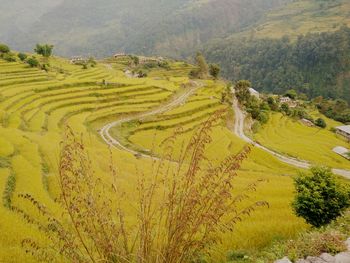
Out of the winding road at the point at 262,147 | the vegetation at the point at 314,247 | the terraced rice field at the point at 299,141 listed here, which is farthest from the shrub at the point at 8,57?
the vegetation at the point at 314,247

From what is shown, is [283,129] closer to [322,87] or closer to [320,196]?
[320,196]

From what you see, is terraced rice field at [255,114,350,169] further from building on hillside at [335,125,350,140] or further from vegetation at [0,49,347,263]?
building on hillside at [335,125,350,140]

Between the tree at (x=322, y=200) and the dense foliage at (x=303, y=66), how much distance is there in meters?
123

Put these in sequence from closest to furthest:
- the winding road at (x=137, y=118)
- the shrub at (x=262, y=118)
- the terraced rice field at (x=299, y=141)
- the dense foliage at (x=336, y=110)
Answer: the winding road at (x=137, y=118), the terraced rice field at (x=299, y=141), the shrub at (x=262, y=118), the dense foliage at (x=336, y=110)

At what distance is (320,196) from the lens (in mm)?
8289

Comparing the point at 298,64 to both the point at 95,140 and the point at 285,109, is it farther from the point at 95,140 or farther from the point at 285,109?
the point at 95,140

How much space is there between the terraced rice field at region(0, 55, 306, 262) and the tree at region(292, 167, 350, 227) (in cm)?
79

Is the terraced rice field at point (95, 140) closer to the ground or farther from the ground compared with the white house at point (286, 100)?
farther from the ground

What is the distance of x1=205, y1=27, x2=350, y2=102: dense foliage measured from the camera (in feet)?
427

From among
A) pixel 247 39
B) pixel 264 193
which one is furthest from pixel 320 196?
pixel 247 39

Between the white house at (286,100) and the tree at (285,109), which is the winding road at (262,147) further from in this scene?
the white house at (286,100)

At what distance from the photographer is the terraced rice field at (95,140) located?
8.67 m

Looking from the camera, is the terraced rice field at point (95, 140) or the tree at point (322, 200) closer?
the tree at point (322, 200)

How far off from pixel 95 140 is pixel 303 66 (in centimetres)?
13084
